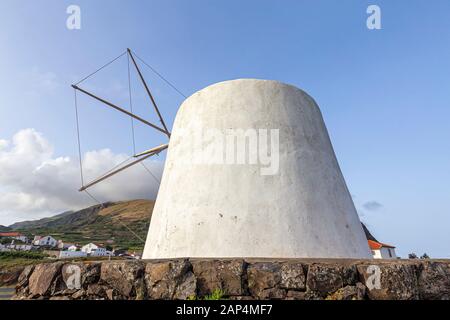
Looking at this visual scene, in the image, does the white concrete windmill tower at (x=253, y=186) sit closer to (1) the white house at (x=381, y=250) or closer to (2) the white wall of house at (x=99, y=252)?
(1) the white house at (x=381, y=250)

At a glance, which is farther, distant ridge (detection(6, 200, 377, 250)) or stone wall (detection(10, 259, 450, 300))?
distant ridge (detection(6, 200, 377, 250))

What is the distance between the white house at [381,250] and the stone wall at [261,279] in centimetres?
2506

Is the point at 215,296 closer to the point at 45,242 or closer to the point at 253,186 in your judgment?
the point at 253,186

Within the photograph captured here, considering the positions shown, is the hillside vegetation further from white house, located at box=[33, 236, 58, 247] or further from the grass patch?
the grass patch

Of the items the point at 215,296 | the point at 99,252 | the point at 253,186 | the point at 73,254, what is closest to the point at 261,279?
the point at 215,296

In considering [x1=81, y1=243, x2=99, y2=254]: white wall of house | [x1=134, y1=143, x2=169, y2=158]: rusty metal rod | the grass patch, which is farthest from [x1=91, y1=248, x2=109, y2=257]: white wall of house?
the grass patch

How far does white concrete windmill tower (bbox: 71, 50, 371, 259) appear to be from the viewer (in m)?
4.71

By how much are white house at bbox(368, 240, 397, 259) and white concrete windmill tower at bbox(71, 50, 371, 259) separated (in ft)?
76.9

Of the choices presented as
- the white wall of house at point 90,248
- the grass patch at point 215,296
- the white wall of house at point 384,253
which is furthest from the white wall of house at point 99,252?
the grass patch at point 215,296

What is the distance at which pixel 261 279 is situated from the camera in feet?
10.7

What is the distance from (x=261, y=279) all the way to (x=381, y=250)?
29152 millimetres

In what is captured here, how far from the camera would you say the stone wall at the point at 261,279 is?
309 cm
